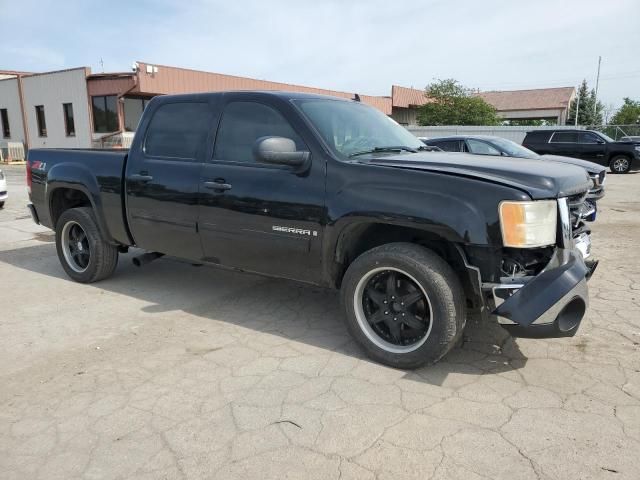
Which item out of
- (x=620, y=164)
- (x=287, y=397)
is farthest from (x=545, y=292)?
(x=620, y=164)

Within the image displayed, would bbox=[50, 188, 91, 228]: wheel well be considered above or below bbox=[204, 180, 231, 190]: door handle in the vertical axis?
below

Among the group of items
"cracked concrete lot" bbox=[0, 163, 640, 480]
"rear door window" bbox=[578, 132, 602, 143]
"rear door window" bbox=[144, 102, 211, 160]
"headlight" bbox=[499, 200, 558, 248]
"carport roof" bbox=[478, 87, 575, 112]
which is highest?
"carport roof" bbox=[478, 87, 575, 112]

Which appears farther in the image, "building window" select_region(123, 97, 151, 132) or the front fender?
"building window" select_region(123, 97, 151, 132)

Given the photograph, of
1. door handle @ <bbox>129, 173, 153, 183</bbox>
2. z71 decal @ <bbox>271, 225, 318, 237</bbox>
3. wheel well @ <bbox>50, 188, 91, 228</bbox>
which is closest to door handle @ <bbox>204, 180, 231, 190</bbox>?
z71 decal @ <bbox>271, 225, 318, 237</bbox>

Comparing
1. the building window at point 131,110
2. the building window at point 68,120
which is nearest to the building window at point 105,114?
the building window at point 131,110

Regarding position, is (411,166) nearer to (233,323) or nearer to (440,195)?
(440,195)

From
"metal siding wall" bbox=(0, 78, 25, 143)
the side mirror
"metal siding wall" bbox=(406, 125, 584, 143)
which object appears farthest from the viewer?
A: "metal siding wall" bbox=(0, 78, 25, 143)

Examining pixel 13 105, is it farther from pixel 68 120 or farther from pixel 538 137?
pixel 538 137

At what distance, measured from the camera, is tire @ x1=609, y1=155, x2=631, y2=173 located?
771 inches

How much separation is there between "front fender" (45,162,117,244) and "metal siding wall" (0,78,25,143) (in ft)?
96.9

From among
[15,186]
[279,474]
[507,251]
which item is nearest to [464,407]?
[507,251]

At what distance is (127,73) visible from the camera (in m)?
24.8

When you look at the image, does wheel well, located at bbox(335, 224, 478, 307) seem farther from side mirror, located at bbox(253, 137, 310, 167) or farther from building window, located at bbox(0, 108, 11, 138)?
building window, located at bbox(0, 108, 11, 138)

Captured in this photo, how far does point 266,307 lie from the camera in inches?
191
